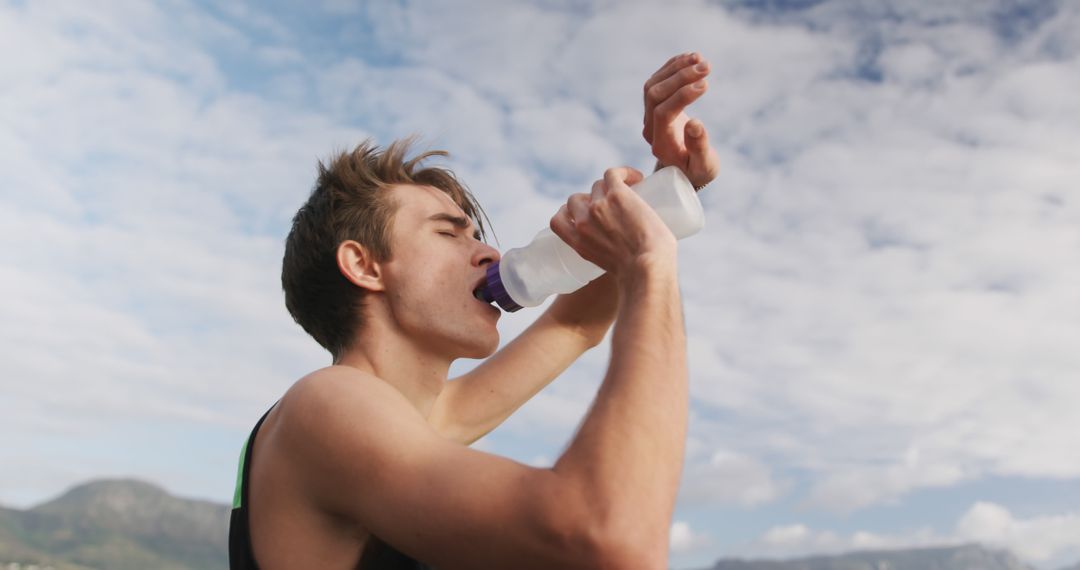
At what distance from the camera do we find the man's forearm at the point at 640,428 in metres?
2.92

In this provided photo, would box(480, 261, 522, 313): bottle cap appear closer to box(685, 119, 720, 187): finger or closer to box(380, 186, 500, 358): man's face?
box(380, 186, 500, 358): man's face

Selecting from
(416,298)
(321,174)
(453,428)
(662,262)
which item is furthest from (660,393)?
(321,174)

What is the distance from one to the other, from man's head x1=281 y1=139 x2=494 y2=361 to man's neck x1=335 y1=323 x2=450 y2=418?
131mm

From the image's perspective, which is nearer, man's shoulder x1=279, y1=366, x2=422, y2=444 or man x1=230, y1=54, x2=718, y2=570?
man x1=230, y1=54, x2=718, y2=570

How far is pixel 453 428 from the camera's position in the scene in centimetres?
599

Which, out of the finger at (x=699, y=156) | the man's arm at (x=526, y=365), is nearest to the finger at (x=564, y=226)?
the finger at (x=699, y=156)

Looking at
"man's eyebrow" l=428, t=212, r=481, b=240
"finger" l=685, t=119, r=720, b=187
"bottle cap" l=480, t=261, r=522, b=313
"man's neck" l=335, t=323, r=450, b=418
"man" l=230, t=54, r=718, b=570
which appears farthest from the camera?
"man's eyebrow" l=428, t=212, r=481, b=240

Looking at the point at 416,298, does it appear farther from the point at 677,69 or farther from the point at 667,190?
the point at 677,69

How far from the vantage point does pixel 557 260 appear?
18.4 ft

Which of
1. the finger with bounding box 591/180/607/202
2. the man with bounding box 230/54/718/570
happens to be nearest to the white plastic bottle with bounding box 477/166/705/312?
the man with bounding box 230/54/718/570

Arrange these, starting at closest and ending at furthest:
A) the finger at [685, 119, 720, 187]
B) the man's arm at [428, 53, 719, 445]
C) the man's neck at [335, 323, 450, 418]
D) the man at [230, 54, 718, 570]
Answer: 1. the man at [230, 54, 718, 570]
2. the finger at [685, 119, 720, 187]
3. the man's neck at [335, 323, 450, 418]
4. the man's arm at [428, 53, 719, 445]

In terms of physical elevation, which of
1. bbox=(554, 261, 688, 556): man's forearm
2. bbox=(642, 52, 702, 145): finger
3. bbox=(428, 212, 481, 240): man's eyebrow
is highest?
bbox=(642, 52, 702, 145): finger

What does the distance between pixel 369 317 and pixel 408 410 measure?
65.3 inches

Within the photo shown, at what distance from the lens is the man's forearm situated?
292 centimetres
